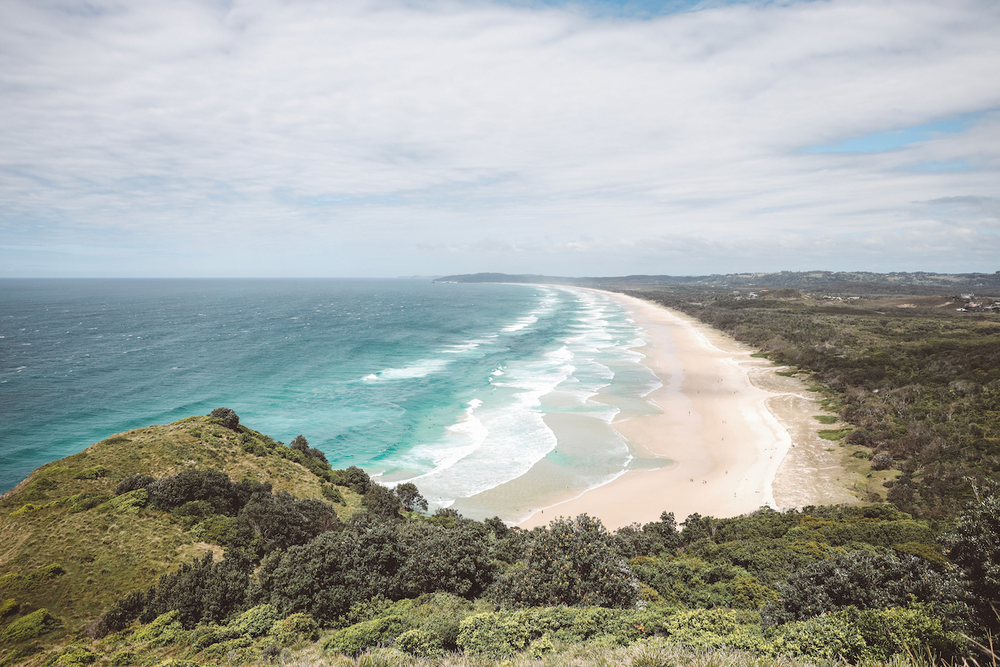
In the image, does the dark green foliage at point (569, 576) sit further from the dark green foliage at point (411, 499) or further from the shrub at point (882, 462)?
the shrub at point (882, 462)

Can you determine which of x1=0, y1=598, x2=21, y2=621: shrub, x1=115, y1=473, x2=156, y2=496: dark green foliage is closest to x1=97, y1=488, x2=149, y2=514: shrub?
x1=115, y1=473, x2=156, y2=496: dark green foliage

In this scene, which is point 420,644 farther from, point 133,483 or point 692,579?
point 133,483

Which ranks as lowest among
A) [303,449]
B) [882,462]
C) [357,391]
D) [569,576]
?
[882,462]

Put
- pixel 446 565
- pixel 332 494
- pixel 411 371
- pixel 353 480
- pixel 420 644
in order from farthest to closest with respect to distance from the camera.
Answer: pixel 411 371
pixel 353 480
pixel 332 494
pixel 446 565
pixel 420 644

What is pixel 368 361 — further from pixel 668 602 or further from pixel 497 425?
pixel 668 602

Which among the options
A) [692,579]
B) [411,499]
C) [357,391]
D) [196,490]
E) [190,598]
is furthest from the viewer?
[357,391]

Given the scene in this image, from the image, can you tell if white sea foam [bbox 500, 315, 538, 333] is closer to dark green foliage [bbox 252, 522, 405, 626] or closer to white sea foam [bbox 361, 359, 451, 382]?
white sea foam [bbox 361, 359, 451, 382]

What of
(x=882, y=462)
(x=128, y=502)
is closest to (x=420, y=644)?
(x=128, y=502)
